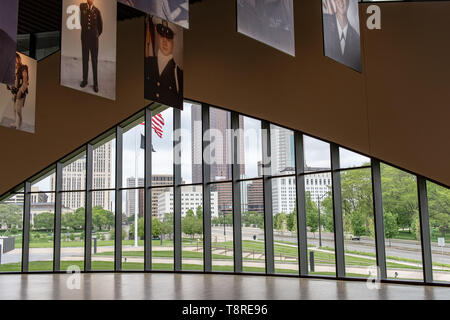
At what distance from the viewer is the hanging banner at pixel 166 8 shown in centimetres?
799

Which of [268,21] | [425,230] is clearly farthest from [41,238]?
[268,21]

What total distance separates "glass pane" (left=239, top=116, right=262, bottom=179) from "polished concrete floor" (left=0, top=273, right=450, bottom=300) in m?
3.64

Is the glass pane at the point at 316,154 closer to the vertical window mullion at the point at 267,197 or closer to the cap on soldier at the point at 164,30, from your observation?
the vertical window mullion at the point at 267,197

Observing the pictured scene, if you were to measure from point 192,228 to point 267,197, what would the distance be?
327cm

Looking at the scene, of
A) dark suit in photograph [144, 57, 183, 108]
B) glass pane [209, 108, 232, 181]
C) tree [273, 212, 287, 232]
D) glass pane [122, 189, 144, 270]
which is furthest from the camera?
glass pane [122, 189, 144, 270]

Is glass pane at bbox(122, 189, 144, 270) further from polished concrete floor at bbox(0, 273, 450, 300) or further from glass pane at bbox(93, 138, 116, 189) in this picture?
polished concrete floor at bbox(0, 273, 450, 300)

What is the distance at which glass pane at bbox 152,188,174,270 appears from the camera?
56.1 feet

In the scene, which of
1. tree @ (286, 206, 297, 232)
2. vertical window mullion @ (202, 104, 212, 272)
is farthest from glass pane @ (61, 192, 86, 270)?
tree @ (286, 206, 297, 232)

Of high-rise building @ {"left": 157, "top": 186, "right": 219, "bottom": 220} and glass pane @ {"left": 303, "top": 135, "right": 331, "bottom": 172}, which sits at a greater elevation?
glass pane @ {"left": 303, "top": 135, "right": 331, "bottom": 172}

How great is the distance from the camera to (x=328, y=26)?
775 centimetres

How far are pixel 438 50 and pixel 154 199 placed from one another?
1105 cm

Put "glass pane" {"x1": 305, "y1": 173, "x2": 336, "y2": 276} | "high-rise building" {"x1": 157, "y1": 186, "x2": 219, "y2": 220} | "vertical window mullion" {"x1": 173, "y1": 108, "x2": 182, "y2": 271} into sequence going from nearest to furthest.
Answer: "glass pane" {"x1": 305, "y1": 173, "x2": 336, "y2": 276}, "high-rise building" {"x1": 157, "y1": 186, "x2": 219, "y2": 220}, "vertical window mullion" {"x1": 173, "y1": 108, "x2": 182, "y2": 271}

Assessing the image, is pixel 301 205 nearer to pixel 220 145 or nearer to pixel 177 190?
pixel 220 145
